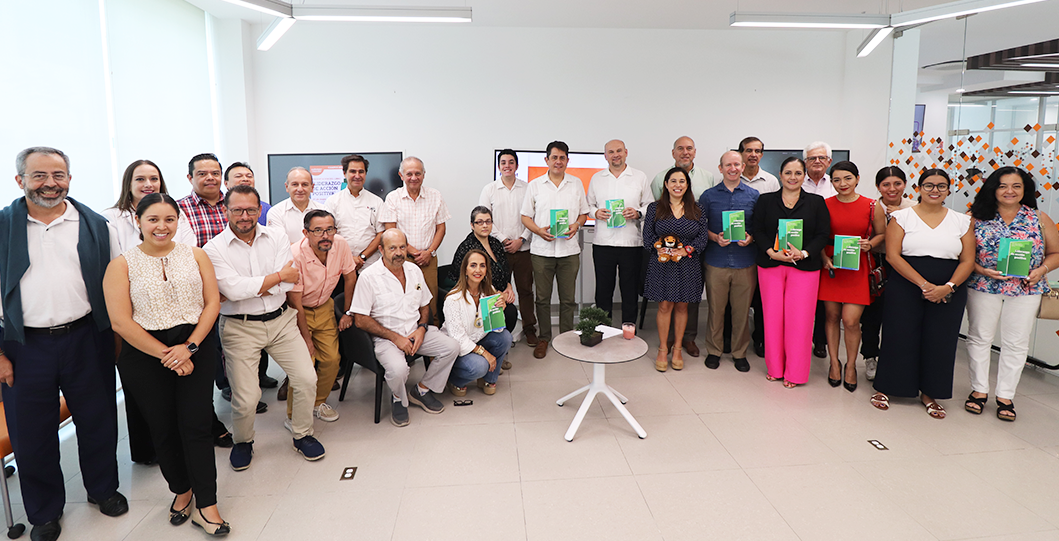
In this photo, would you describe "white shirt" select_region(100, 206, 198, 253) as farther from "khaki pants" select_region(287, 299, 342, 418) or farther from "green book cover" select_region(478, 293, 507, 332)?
"green book cover" select_region(478, 293, 507, 332)

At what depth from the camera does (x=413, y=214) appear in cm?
443

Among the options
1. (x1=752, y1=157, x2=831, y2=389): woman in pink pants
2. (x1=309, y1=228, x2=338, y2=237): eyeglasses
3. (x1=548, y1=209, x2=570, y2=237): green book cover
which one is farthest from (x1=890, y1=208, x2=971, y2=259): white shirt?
(x1=309, y1=228, x2=338, y2=237): eyeglasses

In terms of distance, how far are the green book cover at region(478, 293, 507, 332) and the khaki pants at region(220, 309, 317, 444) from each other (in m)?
1.07

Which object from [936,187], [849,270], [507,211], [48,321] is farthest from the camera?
[507,211]

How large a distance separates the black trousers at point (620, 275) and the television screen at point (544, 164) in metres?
1.09

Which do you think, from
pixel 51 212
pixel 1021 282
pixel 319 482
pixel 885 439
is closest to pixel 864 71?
pixel 1021 282

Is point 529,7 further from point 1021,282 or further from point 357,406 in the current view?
point 1021,282

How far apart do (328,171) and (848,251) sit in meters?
4.91

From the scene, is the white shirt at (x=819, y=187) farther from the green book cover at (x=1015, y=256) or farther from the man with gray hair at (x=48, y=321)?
the man with gray hair at (x=48, y=321)

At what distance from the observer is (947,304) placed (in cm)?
348

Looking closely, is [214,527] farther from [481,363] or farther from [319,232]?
[481,363]

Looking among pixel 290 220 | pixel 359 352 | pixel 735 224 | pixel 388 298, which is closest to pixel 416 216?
pixel 290 220

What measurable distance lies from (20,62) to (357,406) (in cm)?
294

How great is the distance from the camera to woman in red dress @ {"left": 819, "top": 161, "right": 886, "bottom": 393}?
3.76 m
